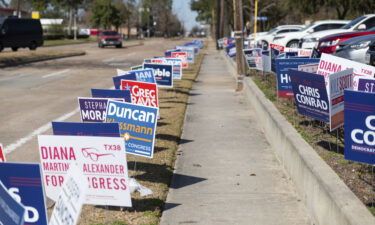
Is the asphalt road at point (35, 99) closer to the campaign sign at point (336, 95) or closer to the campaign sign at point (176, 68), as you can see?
the campaign sign at point (176, 68)

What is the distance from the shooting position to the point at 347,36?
738 inches

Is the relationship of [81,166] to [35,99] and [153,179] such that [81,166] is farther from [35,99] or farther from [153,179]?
[35,99]

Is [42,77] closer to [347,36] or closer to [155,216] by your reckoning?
[347,36]

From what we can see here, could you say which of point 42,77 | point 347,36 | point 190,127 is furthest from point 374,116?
point 42,77

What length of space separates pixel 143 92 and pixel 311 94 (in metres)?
3.03

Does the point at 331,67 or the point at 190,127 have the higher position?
the point at 331,67

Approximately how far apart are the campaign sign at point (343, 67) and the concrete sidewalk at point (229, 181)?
56.1 inches

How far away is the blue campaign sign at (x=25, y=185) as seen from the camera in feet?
13.8

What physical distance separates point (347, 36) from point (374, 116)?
14.2 m

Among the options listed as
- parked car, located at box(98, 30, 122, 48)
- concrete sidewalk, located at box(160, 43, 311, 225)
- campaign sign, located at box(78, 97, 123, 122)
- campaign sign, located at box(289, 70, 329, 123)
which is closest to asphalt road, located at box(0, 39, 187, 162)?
campaign sign, located at box(78, 97, 123, 122)

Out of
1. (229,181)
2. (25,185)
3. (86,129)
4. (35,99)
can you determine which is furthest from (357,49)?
(25,185)

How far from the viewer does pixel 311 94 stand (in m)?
7.96

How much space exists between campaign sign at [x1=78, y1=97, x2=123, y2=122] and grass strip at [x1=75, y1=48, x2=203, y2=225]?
71cm

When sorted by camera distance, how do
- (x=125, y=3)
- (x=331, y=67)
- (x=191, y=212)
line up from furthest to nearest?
(x=125, y=3)
(x=331, y=67)
(x=191, y=212)
